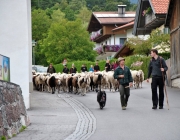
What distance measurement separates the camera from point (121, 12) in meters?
88.9

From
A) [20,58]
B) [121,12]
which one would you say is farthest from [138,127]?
[121,12]

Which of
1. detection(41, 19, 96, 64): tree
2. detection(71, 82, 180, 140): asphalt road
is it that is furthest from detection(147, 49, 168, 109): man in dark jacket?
detection(41, 19, 96, 64): tree

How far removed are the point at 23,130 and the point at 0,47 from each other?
691 cm

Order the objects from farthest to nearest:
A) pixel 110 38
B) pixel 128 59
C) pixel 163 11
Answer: pixel 110 38, pixel 128 59, pixel 163 11

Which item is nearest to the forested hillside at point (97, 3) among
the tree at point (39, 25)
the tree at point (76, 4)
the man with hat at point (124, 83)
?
the tree at point (76, 4)

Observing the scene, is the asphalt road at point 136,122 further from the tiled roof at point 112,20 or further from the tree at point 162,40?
the tiled roof at point 112,20

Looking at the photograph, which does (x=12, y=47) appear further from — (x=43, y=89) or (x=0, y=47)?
(x=43, y=89)

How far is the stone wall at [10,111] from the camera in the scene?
11156 mm

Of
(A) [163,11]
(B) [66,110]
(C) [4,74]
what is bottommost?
(B) [66,110]

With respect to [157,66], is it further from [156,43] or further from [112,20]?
[112,20]

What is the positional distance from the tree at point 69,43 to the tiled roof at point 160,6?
25.2 meters

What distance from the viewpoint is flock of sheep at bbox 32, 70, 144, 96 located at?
28953mm

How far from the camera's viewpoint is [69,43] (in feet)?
219

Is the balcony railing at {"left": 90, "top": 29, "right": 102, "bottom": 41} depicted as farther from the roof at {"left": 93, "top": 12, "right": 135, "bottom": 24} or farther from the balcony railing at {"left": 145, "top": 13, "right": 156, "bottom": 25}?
the balcony railing at {"left": 145, "top": 13, "right": 156, "bottom": 25}
